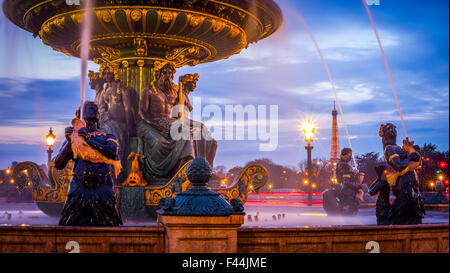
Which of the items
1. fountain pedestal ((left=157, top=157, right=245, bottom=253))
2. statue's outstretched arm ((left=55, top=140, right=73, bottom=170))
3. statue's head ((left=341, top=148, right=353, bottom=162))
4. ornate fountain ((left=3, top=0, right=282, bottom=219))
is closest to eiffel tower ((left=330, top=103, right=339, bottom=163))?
statue's head ((left=341, top=148, right=353, bottom=162))

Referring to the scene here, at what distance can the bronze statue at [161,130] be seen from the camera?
10531 mm

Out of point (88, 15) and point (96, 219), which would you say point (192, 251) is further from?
point (88, 15)

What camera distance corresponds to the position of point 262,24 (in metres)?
12.1

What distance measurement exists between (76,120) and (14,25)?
6502 millimetres

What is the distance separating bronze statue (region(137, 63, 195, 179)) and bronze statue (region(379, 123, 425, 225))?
155 inches

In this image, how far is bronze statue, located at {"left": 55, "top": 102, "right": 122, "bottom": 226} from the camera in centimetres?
653

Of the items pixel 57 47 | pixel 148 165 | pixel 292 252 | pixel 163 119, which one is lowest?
pixel 292 252

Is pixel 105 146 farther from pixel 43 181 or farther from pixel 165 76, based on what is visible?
pixel 43 181

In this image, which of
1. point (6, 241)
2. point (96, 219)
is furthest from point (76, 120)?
point (6, 241)

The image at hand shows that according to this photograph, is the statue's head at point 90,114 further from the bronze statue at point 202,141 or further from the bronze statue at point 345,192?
the bronze statue at point 345,192

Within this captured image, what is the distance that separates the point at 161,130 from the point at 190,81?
1665 mm

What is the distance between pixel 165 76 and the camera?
11008 millimetres

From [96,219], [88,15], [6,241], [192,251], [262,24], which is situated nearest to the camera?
[192,251]

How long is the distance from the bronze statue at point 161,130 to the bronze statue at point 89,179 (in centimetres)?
371
